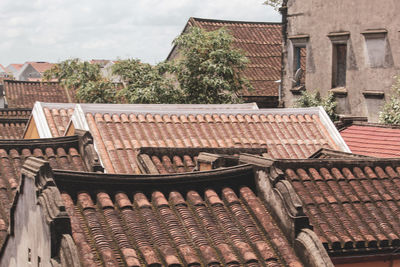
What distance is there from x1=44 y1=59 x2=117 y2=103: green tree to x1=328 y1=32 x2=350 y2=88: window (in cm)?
910

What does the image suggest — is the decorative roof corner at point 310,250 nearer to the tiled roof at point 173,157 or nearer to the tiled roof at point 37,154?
the tiled roof at point 173,157

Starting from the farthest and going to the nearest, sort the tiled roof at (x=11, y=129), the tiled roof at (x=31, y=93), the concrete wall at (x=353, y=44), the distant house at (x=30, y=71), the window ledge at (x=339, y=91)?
the distant house at (x=30, y=71)
the tiled roof at (x=31, y=93)
the tiled roof at (x=11, y=129)
the window ledge at (x=339, y=91)
the concrete wall at (x=353, y=44)

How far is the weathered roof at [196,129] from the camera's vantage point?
1255 cm

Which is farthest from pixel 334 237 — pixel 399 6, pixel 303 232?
pixel 399 6

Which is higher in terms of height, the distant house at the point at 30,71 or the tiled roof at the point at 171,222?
the distant house at the point at 30,71

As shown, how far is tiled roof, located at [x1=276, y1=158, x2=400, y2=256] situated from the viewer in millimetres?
7199

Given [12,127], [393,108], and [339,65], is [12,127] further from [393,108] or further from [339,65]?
[393,108]

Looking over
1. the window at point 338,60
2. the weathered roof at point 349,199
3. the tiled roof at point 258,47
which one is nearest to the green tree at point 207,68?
the window at point 338,60

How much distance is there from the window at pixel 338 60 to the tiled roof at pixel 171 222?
15.9 m

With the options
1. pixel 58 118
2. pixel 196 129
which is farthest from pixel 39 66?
pixel 196 129

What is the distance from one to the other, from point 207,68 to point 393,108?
7046 mm

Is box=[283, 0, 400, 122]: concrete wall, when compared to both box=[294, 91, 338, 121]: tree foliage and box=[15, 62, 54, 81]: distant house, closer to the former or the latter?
box=[294, 91, 338, 121]: tree foliage

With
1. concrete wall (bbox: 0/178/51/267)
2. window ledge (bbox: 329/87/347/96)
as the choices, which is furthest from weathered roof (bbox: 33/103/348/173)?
window ledge (bbox: 329/87/347/96)

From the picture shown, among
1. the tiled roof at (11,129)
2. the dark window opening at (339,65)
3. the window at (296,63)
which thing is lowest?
the dark window opening at (339,65)
